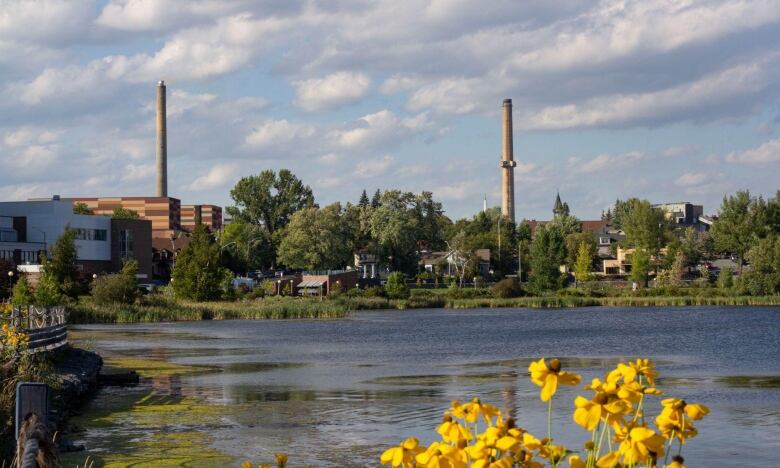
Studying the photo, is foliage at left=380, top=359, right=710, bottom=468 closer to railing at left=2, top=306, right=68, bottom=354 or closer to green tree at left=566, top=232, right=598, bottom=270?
railing at left=2, top=306, right=68, bottom=354

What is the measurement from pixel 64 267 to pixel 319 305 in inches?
916

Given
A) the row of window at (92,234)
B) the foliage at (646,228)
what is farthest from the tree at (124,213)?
the foliage at (646,228)

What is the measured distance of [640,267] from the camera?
5344 inches

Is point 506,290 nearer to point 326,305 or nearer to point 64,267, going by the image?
point 326,305

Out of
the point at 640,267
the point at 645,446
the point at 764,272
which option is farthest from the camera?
the point at 640,267

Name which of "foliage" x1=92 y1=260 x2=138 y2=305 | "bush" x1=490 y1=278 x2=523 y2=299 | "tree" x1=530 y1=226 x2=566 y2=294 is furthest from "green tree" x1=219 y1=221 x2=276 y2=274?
"foliage" x1=92 y1=260 x2=138 y2=305

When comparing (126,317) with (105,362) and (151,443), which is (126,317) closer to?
(105,362)

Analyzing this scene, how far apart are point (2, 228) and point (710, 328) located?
69199 millimetres

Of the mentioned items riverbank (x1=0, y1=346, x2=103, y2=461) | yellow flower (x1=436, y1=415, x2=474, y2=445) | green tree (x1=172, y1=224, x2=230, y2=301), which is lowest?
riverbank (x1=0, y1=346, x2=103, y2=461)

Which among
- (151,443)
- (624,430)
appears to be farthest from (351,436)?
(624,430)

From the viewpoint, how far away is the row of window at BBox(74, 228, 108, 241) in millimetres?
115625

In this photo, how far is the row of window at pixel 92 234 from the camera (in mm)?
115625

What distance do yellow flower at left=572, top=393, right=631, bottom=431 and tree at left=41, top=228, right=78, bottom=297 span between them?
77586mm

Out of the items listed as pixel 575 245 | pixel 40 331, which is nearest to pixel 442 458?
pixel 40 331
